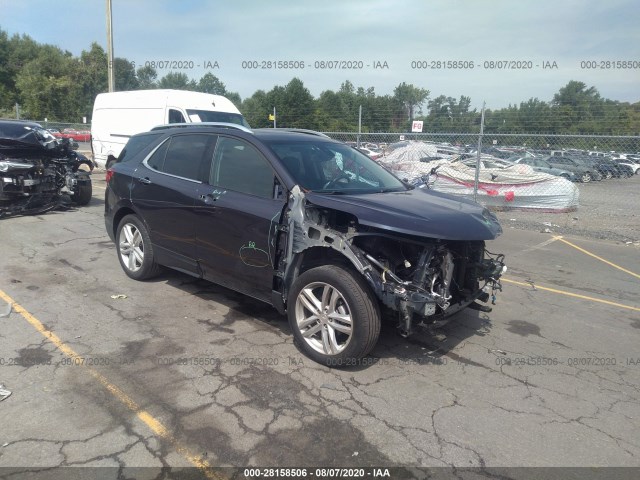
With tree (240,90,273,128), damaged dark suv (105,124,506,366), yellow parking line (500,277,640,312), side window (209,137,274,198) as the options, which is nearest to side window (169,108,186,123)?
damaged dark suv (105,124,506,366)

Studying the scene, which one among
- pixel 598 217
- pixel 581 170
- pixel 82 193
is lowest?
pixel 598 217

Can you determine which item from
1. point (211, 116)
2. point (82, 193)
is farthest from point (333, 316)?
point (211, 116)

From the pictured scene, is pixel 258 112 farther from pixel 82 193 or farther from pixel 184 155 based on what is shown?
pixel 184 155

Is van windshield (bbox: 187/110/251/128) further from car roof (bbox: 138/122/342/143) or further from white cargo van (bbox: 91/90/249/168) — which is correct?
car roof (bbox: 138/122/342/143)

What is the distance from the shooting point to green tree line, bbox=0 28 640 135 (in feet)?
62.2

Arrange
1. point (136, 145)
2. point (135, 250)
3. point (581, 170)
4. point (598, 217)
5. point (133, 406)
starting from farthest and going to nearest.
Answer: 1. point (581, 170)
2. point (598, 217)
3. point (136, 145)
4. point (135, 250)
5. point (133, 406)

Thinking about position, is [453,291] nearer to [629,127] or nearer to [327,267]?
[327,267]

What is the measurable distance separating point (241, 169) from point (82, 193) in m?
7.47

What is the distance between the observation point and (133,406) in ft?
10.5

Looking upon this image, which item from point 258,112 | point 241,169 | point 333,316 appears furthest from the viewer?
point 258,112

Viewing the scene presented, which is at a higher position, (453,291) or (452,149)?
(452,149)

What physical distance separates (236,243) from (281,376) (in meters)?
1.31

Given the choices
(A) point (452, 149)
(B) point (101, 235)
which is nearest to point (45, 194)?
(B) point (101, 235)

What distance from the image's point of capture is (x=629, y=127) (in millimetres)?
22203
